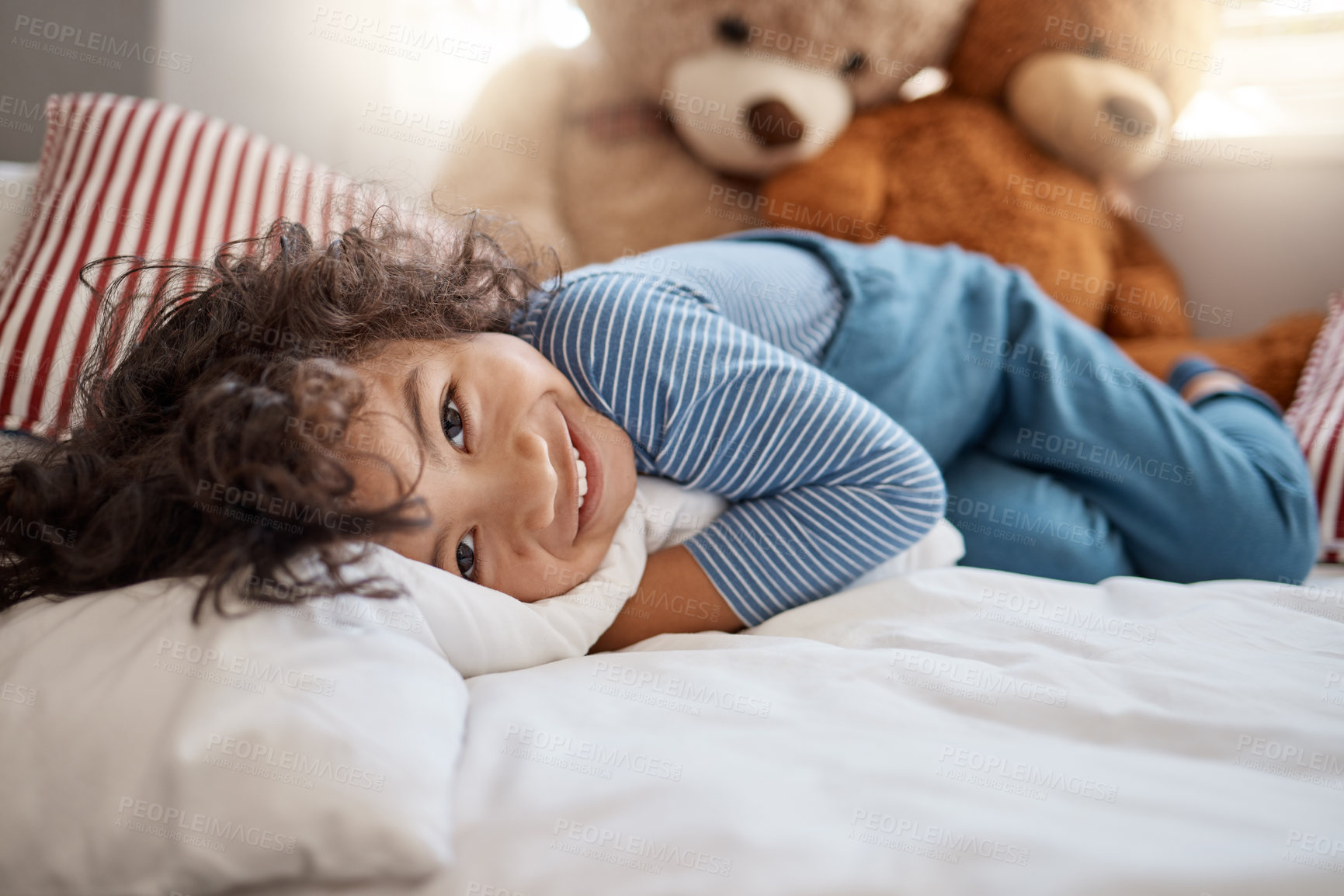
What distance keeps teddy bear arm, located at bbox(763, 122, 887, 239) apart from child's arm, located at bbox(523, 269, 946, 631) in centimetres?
62

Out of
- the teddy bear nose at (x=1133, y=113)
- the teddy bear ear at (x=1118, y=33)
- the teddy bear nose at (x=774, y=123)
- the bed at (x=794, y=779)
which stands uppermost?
the teddy bear ear at (x=1118, y=33)

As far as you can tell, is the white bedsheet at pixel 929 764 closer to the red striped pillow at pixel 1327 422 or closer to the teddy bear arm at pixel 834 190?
the red striped pillow at pixel 1327 422

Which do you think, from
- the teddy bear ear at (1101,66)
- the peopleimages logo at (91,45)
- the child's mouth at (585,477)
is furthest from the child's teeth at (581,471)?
the peopleimages logo at (91,45)

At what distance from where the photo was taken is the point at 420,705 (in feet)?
1.54

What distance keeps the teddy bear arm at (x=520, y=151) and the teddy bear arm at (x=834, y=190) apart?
39 cm

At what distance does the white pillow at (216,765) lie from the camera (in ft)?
1.34

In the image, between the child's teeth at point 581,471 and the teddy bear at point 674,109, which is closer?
the child's teeth at point 581,471

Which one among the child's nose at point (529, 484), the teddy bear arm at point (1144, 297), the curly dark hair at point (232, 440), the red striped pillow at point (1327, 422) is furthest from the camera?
the teddy bear arm at point (1144, 297)

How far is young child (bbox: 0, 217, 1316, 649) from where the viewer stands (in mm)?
574

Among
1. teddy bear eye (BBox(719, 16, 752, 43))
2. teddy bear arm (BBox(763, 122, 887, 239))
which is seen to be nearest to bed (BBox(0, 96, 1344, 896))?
teddy bear arm (BBox(763, 122, 887, 239))

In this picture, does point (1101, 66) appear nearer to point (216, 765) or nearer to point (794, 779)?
point (794, 779)

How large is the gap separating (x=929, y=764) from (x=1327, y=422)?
0.92m

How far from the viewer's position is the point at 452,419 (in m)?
0.69

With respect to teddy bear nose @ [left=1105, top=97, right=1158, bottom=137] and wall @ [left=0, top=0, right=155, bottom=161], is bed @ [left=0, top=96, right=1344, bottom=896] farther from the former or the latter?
wall @ [left=0, top=0, right=155, bottom=161]
